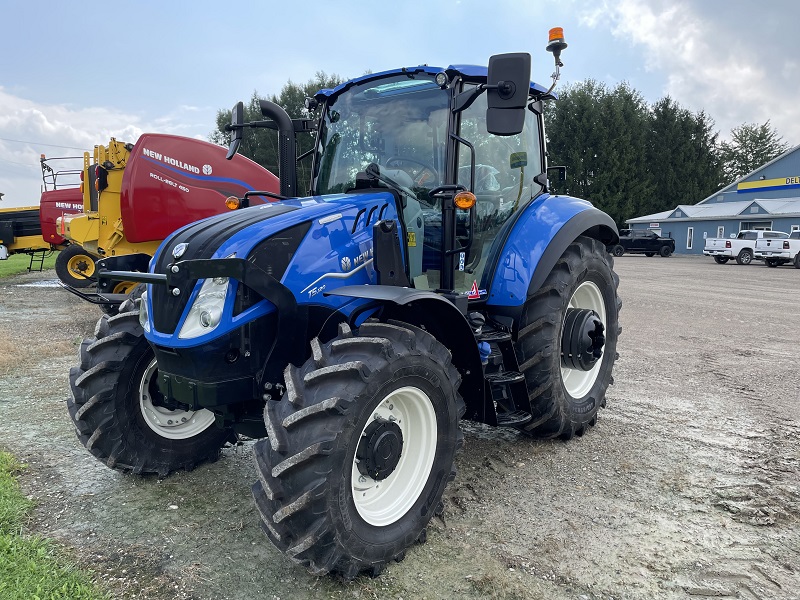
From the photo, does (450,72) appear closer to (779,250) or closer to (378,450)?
(378,450)

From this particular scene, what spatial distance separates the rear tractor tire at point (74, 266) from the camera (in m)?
12.3

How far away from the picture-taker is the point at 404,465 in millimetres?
2896

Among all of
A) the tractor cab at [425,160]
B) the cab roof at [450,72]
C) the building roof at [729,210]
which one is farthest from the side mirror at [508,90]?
the building roof at [729,210]

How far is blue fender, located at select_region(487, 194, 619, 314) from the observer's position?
149 inches

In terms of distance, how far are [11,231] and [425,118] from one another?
53.7 ft

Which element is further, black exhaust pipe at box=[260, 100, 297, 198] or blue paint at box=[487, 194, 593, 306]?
black exhaust pipe at box=[260, 100, 297, 198]

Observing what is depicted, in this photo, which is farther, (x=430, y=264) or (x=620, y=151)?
(x=620, y=151)

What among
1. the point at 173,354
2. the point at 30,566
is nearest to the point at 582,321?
the point at 173,354

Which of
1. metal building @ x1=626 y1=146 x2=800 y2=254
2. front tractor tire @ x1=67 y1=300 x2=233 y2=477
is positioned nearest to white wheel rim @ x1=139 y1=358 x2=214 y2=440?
front tractor tire @ x1=67 y1=300 x2=233 y2=477

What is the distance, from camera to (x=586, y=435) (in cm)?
436

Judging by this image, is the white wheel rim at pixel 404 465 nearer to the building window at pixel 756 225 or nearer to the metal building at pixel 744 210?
the metal building at pixel 744 210

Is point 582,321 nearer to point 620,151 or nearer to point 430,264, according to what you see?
point 430,264

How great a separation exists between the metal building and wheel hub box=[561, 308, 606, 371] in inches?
1331

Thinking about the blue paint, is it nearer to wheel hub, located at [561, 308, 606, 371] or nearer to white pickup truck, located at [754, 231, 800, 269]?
wheel hub, located at [561, 308, 606, 371]
